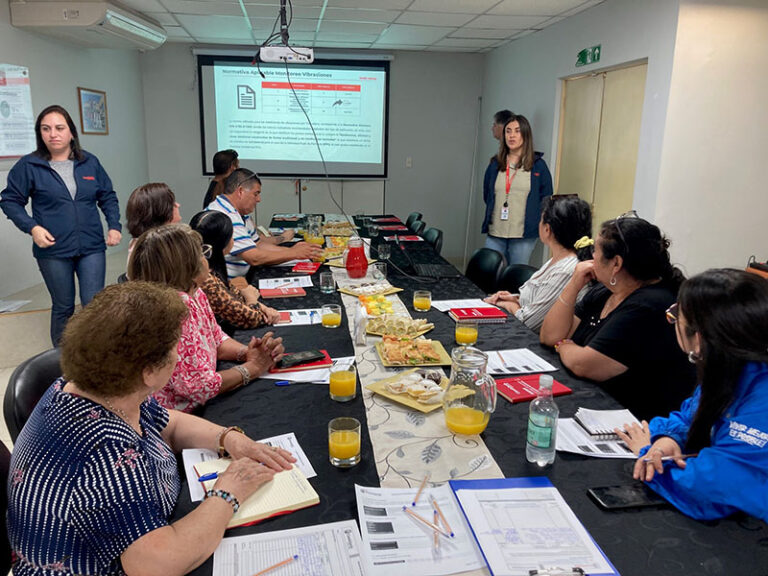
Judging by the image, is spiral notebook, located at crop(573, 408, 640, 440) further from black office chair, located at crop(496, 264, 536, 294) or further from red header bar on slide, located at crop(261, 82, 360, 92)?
red header bar on slide, located at crop(261, 82, 360, 92)

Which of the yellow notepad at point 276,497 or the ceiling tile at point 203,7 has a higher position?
the ceiling tile at point 203,7

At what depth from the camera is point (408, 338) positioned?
2.08 m

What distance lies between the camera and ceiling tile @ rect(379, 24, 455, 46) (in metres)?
5.55

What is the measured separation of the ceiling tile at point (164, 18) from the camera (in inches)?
201

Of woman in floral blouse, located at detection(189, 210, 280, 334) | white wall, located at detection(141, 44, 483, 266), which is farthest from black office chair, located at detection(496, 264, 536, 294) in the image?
white wall, located at detection(141, 44, 483, 266)

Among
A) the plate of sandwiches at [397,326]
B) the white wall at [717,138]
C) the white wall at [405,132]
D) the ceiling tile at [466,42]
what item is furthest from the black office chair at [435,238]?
the white wall at [405,132]

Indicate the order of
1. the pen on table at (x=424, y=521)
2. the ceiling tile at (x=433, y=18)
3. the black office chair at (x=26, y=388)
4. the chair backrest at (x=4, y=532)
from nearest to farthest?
the pen on table at (x=424, y=521)
the chair backrest at (x=4, y=532)
the black office chair at (x=26, y=388)
the ceiling tile at (x=433, y=18)

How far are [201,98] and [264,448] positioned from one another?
6.52 m

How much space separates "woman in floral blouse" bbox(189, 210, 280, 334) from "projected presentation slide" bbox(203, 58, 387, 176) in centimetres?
452

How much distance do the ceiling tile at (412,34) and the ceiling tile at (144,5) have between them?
2.18 metres

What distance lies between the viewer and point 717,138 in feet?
11.9

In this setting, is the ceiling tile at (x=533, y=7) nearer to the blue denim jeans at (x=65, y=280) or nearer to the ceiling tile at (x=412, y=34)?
the ceiling tile at (x=412, y=34)

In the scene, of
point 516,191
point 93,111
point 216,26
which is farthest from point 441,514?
point 93,111

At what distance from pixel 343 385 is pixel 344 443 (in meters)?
Answer: 0.33
